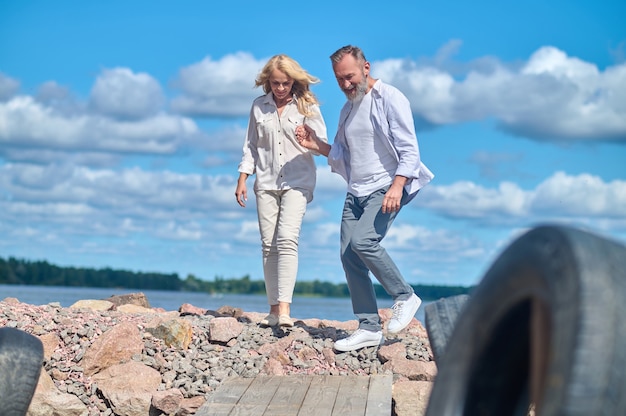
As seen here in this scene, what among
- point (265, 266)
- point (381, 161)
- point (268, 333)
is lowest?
point (268, 333)

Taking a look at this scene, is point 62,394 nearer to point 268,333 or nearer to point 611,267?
point 268,333

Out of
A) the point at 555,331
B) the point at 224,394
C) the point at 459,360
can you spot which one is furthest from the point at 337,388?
the point at 555,331

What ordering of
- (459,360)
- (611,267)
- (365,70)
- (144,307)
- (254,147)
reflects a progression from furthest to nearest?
1. (144,307)
2. (254,147)
3. (365,70)
4. (459,360)
5. (611,267)

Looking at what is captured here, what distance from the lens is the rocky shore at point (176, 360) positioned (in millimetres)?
7293

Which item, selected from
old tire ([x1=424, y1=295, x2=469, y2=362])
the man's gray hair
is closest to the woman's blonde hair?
the man's gray hair

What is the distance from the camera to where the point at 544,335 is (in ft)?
6.04

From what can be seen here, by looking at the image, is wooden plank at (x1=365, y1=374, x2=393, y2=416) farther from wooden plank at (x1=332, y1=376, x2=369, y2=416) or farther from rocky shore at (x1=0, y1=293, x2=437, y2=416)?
rocky shore at (x1=0, y1=293, x2=437, y2=416)

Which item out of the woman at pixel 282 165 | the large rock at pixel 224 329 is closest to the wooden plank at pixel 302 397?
the large rock at pixel 224 329

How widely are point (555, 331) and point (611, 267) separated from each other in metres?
0.17

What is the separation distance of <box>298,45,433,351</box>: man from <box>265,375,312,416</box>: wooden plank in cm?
87

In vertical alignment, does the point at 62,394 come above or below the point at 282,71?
below

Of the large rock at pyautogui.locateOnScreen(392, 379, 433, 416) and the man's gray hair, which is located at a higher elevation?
the man's gray hair

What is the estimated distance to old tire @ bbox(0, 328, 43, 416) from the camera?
3.17m

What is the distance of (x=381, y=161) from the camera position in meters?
7.19
